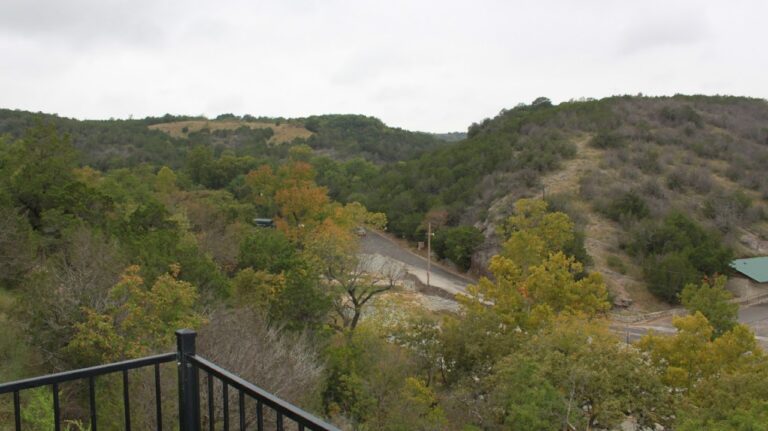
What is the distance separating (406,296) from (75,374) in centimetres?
2583

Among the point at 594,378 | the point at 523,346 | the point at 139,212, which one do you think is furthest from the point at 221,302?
the point at 594,378

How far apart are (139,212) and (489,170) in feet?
115

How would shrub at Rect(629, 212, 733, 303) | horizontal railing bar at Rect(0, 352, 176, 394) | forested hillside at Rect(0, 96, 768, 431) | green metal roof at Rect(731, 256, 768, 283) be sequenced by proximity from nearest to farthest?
horizontal railing bar at Rect(0, 352, 176, 394) → forested hillside at Rect(0, 96, 768, 431) → shrub at Rect(629, 212, 733, 303) → green metal roof at Rect(731, 256, 768, 283)

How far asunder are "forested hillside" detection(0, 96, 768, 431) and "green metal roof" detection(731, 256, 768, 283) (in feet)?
4.42

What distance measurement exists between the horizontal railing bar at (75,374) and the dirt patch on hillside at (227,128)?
82.9m

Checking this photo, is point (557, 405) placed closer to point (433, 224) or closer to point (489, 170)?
point (433, 224)

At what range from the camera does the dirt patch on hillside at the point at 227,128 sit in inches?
3329

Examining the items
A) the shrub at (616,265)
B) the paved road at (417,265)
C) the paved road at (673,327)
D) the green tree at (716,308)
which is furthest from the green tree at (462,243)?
the green tree at (716,308)

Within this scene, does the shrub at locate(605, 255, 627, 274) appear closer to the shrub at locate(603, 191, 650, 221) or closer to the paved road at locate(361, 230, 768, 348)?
the shrub at locate(603, 191, 650, 221)

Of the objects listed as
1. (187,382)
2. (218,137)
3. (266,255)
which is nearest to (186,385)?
(187,382)

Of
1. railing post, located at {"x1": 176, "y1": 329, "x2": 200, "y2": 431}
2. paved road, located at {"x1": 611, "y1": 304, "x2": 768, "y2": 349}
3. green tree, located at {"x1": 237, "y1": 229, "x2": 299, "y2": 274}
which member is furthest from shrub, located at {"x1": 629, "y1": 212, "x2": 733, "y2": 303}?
railing post, located at {"x1": 176, "y1": 329, "x2": 200, "y2": 431}

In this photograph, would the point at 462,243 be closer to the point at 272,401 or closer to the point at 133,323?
the point at 133,323

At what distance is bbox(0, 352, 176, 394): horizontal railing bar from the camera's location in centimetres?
233

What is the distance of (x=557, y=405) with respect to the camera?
13.2 m
